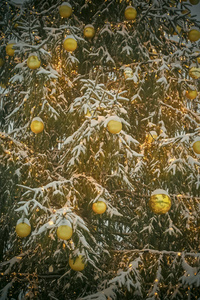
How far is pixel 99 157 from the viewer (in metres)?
3.40

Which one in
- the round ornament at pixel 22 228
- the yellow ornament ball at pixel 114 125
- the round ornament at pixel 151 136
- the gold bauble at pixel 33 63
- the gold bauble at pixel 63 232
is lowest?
the round ornament at pixel 22 228

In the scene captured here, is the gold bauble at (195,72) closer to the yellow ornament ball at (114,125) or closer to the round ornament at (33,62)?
the yellow ornament ball at (114,125)

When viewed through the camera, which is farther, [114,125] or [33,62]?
[33,62]

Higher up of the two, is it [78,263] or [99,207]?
[99,207]

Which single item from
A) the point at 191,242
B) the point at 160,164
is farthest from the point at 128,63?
the point at 191,242

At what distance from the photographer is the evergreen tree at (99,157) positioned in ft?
9.87

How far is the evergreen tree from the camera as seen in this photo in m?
3.01

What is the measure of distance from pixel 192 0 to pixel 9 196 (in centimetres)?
384

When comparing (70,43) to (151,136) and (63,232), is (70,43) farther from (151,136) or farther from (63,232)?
(63,232)

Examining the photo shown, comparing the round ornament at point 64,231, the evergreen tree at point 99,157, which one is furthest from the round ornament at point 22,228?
the round ornament at point 64,231

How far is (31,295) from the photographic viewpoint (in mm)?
3090

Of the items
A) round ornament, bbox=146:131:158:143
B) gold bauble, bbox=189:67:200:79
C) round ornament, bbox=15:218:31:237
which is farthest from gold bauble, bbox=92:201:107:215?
gold bauble, bbox=189:67:200:79

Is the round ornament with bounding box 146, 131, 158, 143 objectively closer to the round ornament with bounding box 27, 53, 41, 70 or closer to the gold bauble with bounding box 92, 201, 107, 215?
the gold bauble with bounding box 92, 201, 107, 215

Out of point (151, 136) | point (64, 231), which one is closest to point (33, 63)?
point (151, 136)
